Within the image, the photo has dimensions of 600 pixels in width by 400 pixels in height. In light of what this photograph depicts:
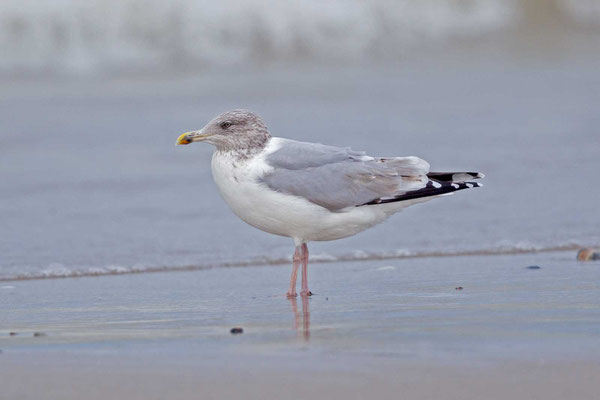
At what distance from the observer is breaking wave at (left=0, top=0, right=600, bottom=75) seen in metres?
15.5

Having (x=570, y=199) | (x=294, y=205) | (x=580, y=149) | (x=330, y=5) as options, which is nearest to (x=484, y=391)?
(x=294, y=205)

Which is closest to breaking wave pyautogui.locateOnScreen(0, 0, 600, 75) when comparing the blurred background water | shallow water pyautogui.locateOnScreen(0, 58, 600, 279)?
the blurred background water

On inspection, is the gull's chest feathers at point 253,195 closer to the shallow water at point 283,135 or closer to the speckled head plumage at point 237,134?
the speckled head plumage at point 237,134

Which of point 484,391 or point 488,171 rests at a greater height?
point 488,171

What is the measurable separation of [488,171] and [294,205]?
4163mm

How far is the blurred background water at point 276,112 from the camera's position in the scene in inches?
299

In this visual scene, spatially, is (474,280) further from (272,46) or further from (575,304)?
(272,46)

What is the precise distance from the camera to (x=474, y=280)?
5.91 metres

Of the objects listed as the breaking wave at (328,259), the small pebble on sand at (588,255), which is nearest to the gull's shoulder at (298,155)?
the breaking wave at (328,259)

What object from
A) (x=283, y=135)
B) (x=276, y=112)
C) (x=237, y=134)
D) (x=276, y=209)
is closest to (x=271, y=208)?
(x=276, y=209)

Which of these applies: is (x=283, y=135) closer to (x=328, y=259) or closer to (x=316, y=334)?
(x=328, y=259)

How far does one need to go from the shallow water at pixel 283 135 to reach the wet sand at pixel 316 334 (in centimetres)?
83

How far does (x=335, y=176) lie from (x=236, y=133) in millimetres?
554

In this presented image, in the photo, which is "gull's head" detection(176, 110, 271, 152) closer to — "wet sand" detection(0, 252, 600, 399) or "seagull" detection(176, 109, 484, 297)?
"seagull" detection(176, 109, 484, 297)
